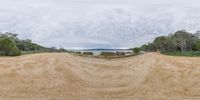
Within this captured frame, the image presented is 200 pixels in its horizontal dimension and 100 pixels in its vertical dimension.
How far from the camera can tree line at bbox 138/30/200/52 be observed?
92.6 meters

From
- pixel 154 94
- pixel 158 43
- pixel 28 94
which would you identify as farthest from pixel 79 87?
pixel 158 43

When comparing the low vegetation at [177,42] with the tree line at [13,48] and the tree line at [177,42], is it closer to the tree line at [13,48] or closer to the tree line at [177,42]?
the tree line at [177,42]

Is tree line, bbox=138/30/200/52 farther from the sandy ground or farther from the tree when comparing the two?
the sandy ground

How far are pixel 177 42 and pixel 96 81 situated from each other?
8548 centimetres

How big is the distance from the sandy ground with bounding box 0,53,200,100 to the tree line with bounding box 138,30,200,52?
249 feet

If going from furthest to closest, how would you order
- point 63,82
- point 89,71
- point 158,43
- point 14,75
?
point 158,43, point 89,71, point 14,75, point 63,82

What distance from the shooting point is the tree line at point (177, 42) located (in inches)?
3647

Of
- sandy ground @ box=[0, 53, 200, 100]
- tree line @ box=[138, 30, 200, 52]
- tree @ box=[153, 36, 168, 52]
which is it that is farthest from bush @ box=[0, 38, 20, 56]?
tree @ box=[153, 36, 168, 52]

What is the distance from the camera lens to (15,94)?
1114 centimetres

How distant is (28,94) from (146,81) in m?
3.99

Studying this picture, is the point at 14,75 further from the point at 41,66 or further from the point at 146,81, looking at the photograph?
the point at 146,81

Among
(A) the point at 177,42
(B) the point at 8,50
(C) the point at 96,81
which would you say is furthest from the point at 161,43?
(C) the point at 96,81

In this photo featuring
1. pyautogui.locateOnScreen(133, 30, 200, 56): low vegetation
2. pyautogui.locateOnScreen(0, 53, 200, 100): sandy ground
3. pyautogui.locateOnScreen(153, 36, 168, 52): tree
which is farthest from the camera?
pyautogui.locateOnScreen(153, 36, 168, 52): tree

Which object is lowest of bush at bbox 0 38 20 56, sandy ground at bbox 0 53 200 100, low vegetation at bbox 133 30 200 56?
sandy ground at bbox 0 53 200 100
